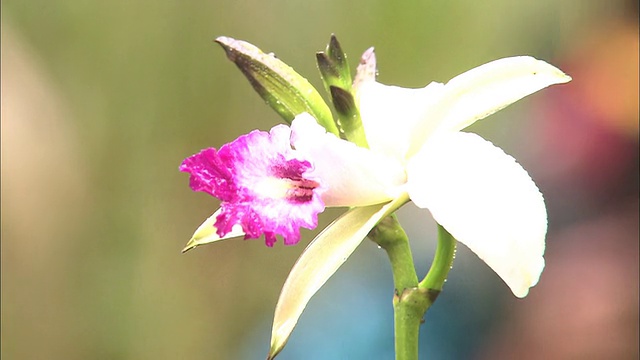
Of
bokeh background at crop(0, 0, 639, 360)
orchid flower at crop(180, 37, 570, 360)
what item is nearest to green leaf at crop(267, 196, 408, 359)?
orchid flower at crop(180, 37, 570, 360)

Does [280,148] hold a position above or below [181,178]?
above

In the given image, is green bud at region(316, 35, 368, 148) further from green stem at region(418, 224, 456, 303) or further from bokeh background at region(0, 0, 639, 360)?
bokeh background at region(0, 0, 639, 360)

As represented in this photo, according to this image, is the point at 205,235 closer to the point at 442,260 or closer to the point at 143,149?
the point at 442,260

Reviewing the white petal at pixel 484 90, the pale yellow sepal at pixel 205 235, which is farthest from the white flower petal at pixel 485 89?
the pale yellow sepal at pixel 205 235

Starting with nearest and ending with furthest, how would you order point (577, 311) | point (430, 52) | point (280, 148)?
point (280, 148) < point (577, 311) < point (430, 52)

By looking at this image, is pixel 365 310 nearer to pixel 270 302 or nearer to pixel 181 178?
pixel 270 302

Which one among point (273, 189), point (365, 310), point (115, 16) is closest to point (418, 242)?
point (365, 310)

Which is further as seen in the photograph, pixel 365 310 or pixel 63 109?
pixel 63 109

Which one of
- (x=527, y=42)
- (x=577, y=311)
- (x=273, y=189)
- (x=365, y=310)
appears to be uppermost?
(x=273, y=189)
